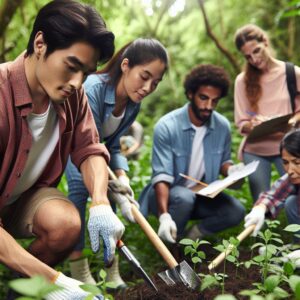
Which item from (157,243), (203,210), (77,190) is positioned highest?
(77,190)

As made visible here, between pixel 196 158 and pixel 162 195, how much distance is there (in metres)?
0.42

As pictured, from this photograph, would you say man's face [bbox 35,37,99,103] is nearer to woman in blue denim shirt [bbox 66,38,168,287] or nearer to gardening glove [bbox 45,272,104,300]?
gardening glove [bbox 45,272,104,300]

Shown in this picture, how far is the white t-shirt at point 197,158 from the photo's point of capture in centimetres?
359

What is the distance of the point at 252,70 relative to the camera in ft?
12.3

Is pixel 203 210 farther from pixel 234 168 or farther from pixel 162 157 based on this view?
pixel 162 157

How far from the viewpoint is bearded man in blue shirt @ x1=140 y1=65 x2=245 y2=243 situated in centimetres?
345

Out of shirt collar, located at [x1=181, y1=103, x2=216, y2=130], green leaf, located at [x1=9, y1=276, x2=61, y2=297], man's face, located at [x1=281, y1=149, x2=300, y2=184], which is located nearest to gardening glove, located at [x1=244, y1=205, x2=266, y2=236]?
man's face, located at [x1=281, y1=149, x2=300, y2=184]

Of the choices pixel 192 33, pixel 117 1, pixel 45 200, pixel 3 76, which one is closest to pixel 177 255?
pixel 45 200

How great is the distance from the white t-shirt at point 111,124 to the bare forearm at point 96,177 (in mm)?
690

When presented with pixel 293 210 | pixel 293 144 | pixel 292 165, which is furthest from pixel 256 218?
pixel 293 144

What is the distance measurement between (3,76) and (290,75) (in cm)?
226

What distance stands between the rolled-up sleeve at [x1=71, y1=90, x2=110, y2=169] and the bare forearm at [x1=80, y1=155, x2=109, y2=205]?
1.2 inches

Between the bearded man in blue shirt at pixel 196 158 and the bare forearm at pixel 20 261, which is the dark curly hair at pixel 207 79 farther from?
the bare forearm at pixel 20 261

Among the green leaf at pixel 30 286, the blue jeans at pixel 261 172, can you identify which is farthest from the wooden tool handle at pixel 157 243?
the green leaf at pixel 30 286
